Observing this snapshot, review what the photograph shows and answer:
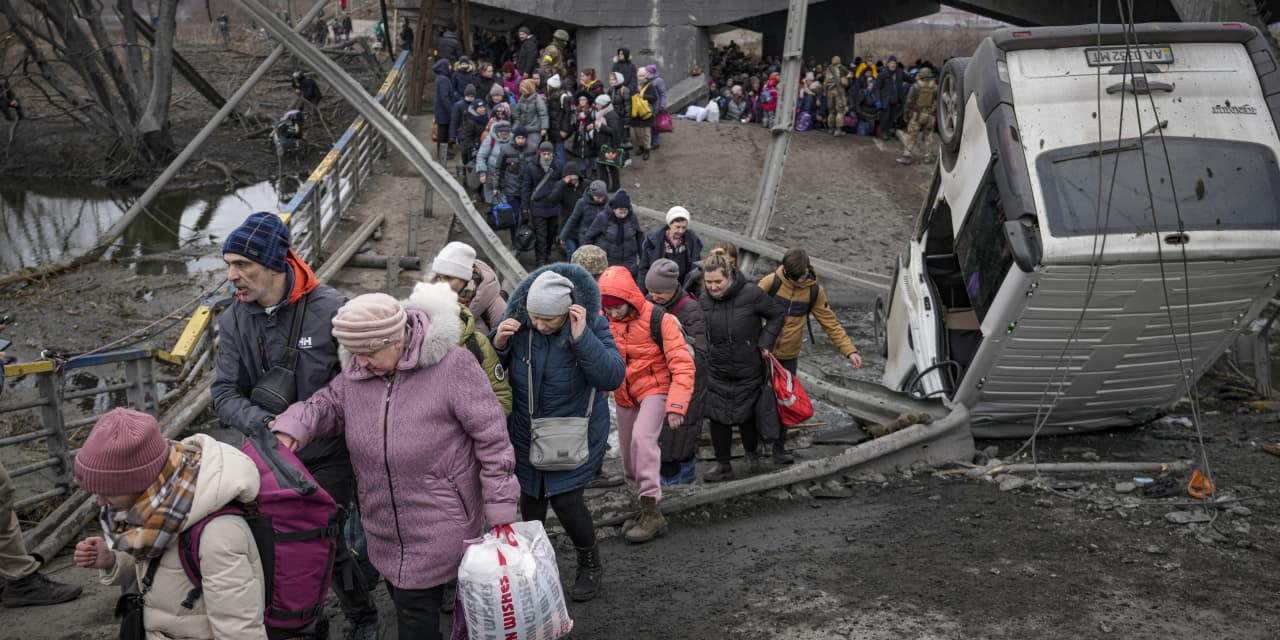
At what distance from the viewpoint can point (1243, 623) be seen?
5082 millimetres

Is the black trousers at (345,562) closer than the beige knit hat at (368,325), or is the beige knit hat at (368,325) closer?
the beige knit hat at (368,325)

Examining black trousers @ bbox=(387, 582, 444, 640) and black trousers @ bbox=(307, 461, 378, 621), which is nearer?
black trousers @ bbox=(387, 582, 444, 640)

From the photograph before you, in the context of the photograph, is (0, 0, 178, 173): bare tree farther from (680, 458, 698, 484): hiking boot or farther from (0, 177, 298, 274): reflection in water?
(680, 458, 698, 484): hiking boot

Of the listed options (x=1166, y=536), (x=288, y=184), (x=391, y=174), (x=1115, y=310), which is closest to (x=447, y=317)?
(x=1166, y=536)

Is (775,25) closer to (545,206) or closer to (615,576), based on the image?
(545,206)

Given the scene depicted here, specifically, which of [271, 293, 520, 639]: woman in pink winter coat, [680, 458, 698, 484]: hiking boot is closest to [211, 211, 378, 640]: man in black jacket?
[271, 293, 520, 639]: woman in pink winter coat

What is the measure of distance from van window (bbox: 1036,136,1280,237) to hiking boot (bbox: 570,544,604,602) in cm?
362

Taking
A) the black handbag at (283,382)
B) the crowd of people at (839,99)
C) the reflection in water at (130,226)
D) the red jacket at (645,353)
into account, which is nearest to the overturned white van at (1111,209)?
the red jacket at (645,353)

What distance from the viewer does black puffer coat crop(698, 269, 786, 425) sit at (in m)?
7.39

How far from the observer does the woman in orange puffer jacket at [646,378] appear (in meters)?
6.10

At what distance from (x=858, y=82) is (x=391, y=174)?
1097cm

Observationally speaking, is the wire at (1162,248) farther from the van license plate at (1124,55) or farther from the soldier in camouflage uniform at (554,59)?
the soldier in camouflage uniform at (554,59)

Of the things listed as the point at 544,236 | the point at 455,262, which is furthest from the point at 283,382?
the point at 544,236

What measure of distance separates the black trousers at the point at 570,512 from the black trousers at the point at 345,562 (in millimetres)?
870
